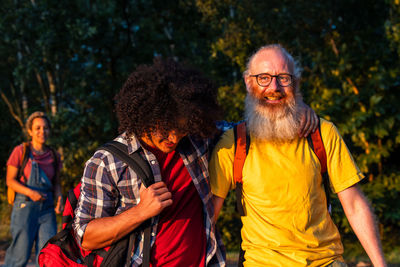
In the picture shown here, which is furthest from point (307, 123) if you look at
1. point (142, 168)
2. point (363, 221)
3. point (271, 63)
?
point (142, 168)

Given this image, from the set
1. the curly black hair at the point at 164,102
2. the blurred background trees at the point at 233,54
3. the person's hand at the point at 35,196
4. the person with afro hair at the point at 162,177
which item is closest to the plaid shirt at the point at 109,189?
the person with afro hair at the point at 162,177

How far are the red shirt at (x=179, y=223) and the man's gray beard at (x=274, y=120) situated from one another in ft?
1.44

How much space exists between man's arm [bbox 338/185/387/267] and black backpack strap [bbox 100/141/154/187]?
3.12 ft

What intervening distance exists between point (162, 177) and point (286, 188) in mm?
602

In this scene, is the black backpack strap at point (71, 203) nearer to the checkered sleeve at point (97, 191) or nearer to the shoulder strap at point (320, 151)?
the checkered sleeve at point (97, 191)

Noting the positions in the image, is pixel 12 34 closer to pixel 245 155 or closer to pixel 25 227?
pixel 25 227

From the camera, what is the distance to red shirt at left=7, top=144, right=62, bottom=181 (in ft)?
16.0

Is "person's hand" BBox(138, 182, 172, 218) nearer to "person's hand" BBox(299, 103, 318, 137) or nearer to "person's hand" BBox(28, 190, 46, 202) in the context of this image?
"person's hand" BBox(299, 103, 318, 137)

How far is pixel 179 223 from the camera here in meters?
2.26

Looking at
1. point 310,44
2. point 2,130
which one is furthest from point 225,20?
A: point 2,130

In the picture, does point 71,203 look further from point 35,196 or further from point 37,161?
point 37,161

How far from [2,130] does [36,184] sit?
46.1ft

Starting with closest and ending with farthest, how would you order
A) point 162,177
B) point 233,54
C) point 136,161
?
point 136,161
point 162,177
point 233,54

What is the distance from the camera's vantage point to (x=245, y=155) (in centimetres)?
239
